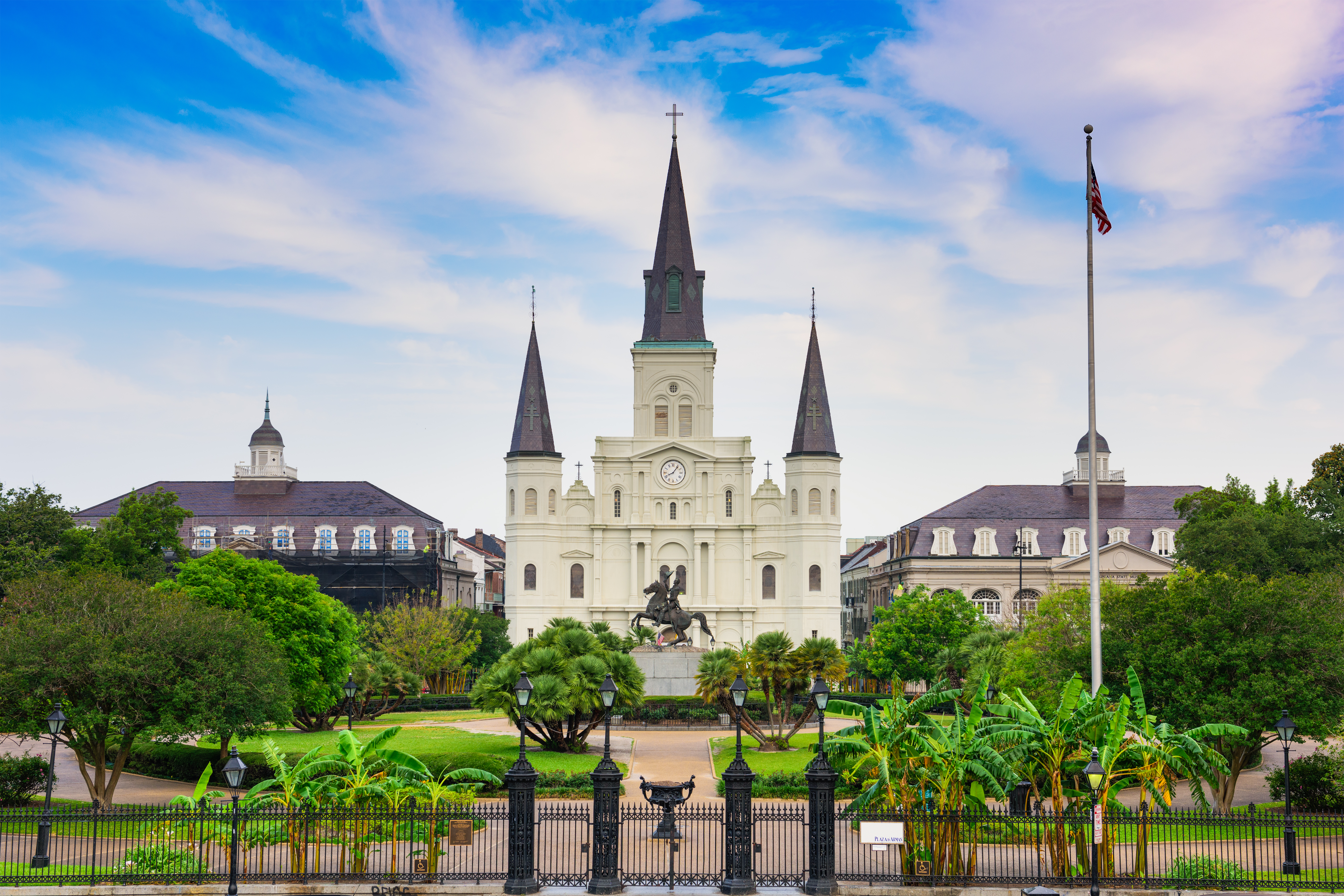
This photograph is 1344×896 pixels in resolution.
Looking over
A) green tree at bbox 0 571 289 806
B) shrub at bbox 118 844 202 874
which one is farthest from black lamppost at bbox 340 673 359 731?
shrub at bbox 118 844 202 874

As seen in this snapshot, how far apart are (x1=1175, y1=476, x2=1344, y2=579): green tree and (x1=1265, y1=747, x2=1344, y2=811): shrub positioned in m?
25.4

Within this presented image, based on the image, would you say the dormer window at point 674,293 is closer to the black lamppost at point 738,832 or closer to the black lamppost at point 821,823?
the black lamppost at point 821,823

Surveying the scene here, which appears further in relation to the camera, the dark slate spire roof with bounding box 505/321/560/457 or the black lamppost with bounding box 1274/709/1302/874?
the dark slate spire roof with bounding box 505/321/560/457

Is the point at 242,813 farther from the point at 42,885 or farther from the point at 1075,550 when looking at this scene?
the point at 1075,550

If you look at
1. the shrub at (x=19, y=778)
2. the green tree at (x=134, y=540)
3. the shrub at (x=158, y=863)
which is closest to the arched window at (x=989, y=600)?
the green tree at (x=134, y=540)

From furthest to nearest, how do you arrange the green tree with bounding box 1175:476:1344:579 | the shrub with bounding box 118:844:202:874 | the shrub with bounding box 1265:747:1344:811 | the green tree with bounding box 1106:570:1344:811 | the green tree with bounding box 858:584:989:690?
the green tree with bounding box 858:584:989:690 → the green tree with bounding box 1175:476:1344:579 → the shrub with bounding box 1265:747:1344:811 → the green tree with bounding box 1106:570:1344:811 → the shrub with bounding box 118:844:202:874

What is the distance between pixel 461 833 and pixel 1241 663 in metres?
18.6

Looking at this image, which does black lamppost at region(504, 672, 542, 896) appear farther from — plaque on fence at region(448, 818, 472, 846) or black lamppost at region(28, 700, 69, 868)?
black lamppost at region(28, 700, 69, 868)

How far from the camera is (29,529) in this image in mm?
59375

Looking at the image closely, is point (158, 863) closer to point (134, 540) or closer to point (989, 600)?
point (134, 540)

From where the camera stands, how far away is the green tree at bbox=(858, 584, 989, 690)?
67.9 m

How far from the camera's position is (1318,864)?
24453 millimetres

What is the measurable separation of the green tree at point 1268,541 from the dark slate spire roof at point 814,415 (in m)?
30.3

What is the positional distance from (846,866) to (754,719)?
90.4 feet
